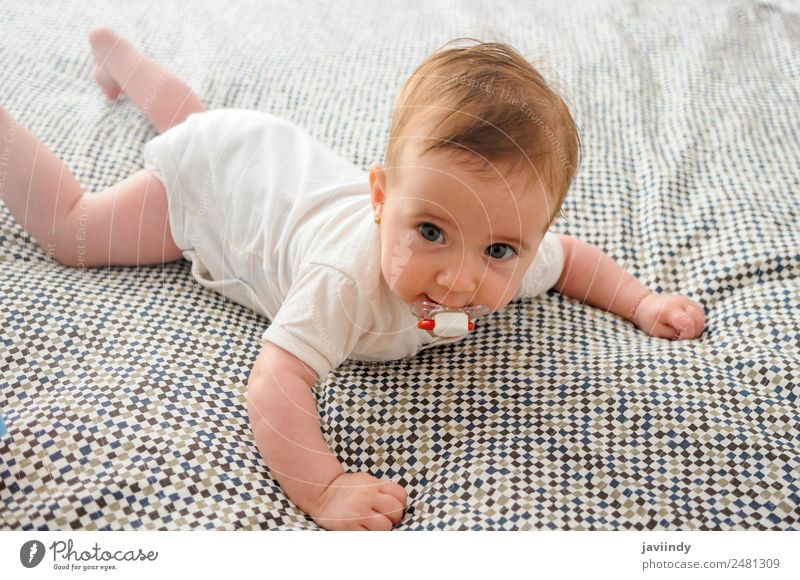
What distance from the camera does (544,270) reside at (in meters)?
0.51

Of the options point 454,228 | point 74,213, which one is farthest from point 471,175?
point 74,213

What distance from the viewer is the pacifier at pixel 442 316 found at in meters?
0.41

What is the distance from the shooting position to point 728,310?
50 cm

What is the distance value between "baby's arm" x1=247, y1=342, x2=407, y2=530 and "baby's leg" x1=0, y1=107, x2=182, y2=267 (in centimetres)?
17

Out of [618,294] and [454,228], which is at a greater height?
[454,228]

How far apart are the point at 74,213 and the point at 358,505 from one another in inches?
11.9

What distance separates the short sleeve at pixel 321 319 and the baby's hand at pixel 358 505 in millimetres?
68

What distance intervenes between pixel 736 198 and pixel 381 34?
344 millimetres

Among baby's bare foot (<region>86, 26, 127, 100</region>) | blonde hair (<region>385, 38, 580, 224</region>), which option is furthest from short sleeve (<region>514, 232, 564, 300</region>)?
baby's bare foot (<region>86, 26, 127, 100</region>)

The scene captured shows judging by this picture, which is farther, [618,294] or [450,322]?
[618,294]

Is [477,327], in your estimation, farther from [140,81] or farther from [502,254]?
[140,81]

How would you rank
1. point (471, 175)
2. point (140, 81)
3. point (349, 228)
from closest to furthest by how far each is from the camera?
1. point (471, 175)
2. point (349, 228)
3. point (140, 81)

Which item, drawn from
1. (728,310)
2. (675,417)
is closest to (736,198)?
(728,310)

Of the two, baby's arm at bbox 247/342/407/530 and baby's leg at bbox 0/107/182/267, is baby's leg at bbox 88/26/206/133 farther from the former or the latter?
baby's arm at bbox 247/342/407/530
